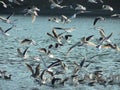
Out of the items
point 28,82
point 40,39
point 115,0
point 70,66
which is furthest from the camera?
point 115,0

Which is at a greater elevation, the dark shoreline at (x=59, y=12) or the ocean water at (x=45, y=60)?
the dark shoreline at (x=59, y=12)

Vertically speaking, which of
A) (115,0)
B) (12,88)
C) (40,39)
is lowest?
(12,88)

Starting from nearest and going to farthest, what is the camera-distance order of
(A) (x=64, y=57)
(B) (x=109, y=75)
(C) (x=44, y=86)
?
(C) (x=44, y=86) → (B) (x=109, y=75) → (A) (x=64, y=57)

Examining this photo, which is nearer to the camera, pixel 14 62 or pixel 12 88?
pixel 12 88

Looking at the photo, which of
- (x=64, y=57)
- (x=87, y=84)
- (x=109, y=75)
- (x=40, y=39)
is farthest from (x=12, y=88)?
(x=40, y=39)

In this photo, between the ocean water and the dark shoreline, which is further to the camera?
the dark shoreline

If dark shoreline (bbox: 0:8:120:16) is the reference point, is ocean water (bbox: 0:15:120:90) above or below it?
below

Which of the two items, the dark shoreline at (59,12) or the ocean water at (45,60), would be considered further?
the dark shoreline at (59,12)

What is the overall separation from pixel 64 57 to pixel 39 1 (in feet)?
217

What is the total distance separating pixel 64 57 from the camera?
1484 inches

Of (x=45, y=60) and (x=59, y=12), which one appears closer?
(x=45, y=60)

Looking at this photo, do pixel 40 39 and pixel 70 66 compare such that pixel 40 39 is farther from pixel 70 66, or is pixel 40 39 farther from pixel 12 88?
pixel 12 88

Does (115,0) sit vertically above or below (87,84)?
above

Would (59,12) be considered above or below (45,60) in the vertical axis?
above
